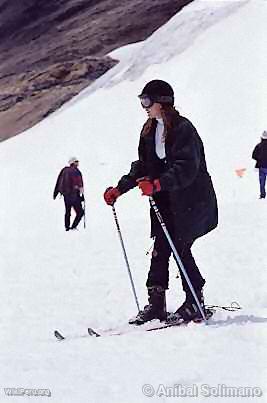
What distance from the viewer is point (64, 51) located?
3503 centimetres

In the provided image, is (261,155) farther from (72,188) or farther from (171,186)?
(171,186)

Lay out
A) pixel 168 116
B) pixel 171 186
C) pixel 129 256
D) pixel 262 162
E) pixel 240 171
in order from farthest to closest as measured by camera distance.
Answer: pixel 240 171, pixel 262 162, pixel 129 256, pixel 168 116, pixel 171 186

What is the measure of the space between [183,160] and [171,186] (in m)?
0.18

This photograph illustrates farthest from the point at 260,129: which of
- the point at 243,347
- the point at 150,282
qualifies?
the point at 243,347

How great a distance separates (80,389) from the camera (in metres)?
3.42

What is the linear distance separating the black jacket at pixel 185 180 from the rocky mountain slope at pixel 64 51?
2518 cm

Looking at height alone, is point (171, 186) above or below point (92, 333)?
above

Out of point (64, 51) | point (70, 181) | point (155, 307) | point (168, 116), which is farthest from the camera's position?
point (64, 51)

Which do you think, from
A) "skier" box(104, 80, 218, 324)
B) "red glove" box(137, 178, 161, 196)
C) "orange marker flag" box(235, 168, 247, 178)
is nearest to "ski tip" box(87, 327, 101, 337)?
"skier" box(104, 80, 218, 324)

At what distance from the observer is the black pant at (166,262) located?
4.95m

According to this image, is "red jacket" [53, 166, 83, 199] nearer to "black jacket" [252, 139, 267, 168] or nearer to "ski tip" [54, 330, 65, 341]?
"black jacket" [252, 139, 267, 168]

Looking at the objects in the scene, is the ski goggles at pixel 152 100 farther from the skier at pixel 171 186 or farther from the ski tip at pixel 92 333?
the ski tip at pixel 92 333

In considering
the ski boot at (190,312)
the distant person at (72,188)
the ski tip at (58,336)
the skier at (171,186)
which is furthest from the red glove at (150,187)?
the distant person at (72,188)

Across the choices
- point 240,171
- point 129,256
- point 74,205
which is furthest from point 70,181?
point 240,171
